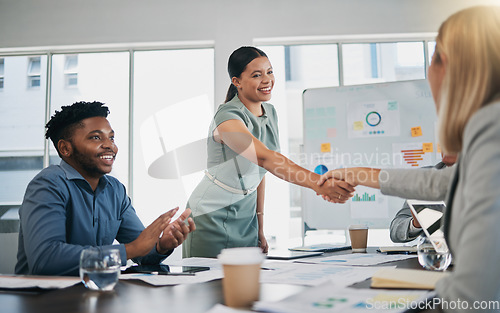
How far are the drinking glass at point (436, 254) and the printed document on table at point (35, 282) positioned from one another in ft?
2.84

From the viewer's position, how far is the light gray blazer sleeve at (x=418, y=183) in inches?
42.0

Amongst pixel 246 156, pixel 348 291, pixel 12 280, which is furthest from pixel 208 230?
pixel 348 291

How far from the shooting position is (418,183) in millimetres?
1085

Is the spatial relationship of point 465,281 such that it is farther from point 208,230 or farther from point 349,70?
point 349,70

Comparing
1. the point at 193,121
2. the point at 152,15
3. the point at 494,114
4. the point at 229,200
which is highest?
the point at 152,15

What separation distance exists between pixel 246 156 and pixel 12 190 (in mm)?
3496

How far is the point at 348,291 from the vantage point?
84 centimetres

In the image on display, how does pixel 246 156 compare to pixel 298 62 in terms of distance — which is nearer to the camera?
pixel 246 156

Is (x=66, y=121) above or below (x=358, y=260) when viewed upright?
above

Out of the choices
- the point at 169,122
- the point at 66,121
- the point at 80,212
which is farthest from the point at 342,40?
the point at 80,212

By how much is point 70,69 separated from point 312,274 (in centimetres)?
417

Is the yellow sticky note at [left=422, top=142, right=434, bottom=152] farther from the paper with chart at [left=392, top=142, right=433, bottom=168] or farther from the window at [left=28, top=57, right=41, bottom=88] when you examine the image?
the window at [left=28, top=57, right=41, bottom=88]

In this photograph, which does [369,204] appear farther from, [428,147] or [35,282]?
[35,282]

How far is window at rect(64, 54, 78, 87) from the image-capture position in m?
4.58
